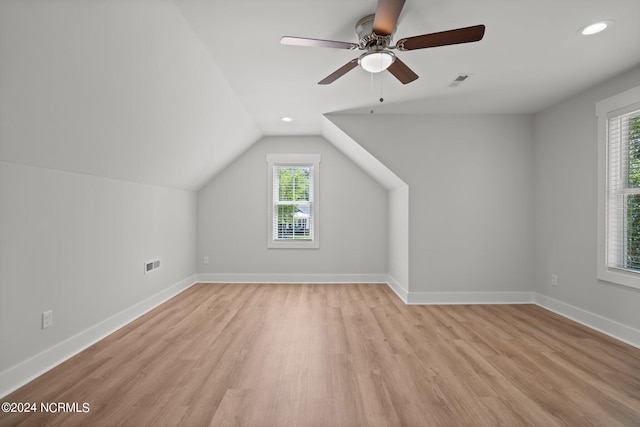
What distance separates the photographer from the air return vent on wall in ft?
12.5

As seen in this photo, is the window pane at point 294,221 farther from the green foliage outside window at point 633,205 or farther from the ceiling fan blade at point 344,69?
the green foliage outside window at point 633,205

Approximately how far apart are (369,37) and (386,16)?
0.86 feet

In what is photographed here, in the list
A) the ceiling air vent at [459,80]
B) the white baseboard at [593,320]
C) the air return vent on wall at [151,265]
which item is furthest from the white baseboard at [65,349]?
the white baseboard at [593,320]

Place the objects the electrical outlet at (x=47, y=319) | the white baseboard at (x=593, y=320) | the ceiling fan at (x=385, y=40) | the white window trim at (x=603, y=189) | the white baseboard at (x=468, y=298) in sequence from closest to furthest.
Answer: the ceiling fan at (x=385, y=40) < the electrical outlet at (x=47, y=319) < the white baseboard at (x=593, y=320) < the white window trim at (x=603, y=189) < the white baseboard at (x=468, y=298)

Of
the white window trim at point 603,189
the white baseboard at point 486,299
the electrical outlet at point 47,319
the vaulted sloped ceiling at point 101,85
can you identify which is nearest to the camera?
the vaulted sloped ceiling at point 101,85

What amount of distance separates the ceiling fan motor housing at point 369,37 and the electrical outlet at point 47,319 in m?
3.01

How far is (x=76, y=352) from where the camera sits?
2.61 meters

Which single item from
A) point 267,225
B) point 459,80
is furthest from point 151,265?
point 459,80

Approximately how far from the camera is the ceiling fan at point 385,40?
1.74 meters

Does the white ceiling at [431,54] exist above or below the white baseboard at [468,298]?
above

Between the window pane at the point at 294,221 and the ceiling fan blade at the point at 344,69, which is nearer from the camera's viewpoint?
the ceiling fan blade at the point at 344,69

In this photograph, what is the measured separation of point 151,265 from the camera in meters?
3.93

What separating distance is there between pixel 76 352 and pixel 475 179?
4.73 m

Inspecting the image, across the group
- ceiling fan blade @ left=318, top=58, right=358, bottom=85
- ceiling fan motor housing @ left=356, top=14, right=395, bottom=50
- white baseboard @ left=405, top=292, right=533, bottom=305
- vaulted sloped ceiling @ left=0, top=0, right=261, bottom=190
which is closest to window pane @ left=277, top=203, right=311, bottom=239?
white baseboard @ left=405, top=292, right=533, bottom=305
